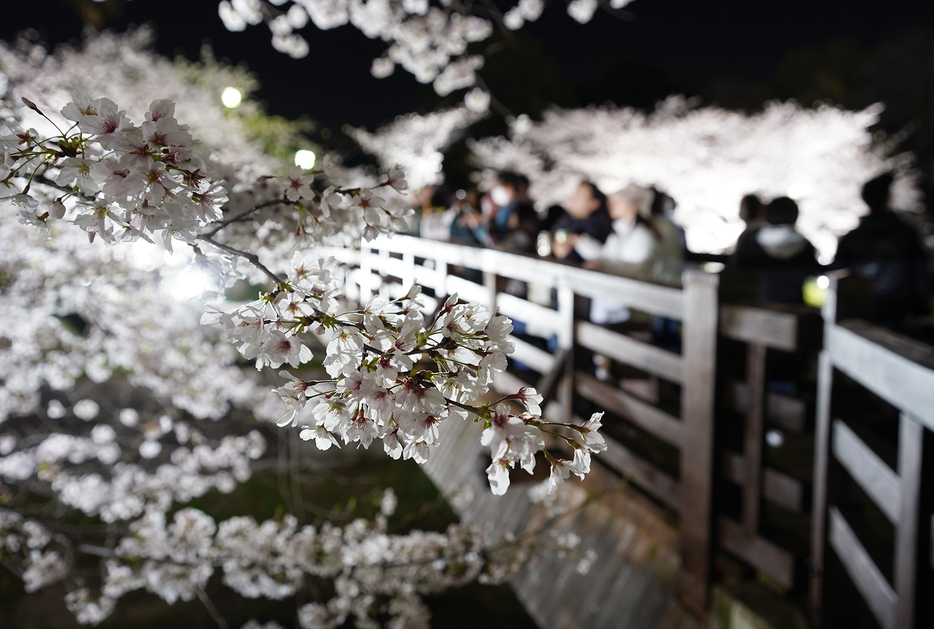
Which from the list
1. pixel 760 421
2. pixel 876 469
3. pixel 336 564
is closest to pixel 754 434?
pixel 760 421

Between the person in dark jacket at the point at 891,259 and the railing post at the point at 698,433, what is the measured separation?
2161 millimetres

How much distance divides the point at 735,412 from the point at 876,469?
0.66 meters

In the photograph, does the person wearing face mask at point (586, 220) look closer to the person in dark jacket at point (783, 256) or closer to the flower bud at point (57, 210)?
the person in dark jacket at point (783, 256)

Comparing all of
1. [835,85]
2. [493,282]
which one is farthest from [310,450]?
[835,85]

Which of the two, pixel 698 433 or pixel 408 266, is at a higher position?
pixel 408 266

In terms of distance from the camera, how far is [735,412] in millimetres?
2602

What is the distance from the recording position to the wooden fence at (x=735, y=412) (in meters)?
1.85

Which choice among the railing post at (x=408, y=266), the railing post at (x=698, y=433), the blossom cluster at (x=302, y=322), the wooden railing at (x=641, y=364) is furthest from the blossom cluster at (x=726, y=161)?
the blossom cluster at (x=302, y=322)

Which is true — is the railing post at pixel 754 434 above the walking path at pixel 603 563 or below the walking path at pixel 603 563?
above

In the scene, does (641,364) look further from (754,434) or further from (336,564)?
(336,564)

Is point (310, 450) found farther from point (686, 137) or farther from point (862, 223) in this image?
point (686, 137)

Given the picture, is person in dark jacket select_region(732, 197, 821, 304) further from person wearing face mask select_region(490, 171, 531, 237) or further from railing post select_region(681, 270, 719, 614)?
person wearing face mask select_region(490, 171, 531, 237)

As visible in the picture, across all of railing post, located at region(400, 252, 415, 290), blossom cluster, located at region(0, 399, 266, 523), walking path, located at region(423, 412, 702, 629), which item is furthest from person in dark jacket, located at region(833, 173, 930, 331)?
blossom cluster, located at region(0, 399, 266, 523)

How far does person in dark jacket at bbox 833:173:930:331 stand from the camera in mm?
4004
